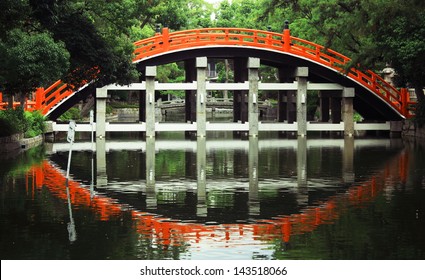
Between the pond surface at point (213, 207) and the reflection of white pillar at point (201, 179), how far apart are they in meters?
0.04

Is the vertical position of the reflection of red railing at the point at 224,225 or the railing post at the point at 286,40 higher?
the railing post at the point at 286,40

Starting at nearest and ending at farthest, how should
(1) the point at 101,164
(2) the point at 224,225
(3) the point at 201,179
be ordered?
1. (2) the point at 224,225
2. (3) the point at 201,179
3. (1) the point at 101,164

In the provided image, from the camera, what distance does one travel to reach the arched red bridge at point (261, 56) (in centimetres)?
5522

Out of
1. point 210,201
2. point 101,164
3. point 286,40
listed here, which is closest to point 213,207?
point 210,201

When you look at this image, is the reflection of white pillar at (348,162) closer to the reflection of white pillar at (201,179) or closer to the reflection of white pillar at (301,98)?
the reflection of white pillar at (201,179)

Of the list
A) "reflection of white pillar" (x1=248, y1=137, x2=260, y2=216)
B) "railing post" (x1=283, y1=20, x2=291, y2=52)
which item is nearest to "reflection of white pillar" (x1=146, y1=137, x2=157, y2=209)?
"reflection of white pillar" (x1=248, y1=137, x2=260, y2=216)

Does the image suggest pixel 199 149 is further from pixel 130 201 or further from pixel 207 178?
pixel 130 201

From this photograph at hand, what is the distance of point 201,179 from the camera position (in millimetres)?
28953

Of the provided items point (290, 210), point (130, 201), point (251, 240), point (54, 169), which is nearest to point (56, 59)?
point (54, 169)

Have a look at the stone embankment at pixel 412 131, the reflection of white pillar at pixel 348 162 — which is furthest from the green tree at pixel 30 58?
the stone embankment at pixel 412 131

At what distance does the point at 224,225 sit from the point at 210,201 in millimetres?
4158

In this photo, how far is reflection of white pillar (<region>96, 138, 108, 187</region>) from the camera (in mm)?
27984

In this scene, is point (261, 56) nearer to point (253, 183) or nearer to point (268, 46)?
point (268, 46)

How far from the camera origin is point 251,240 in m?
16.6
